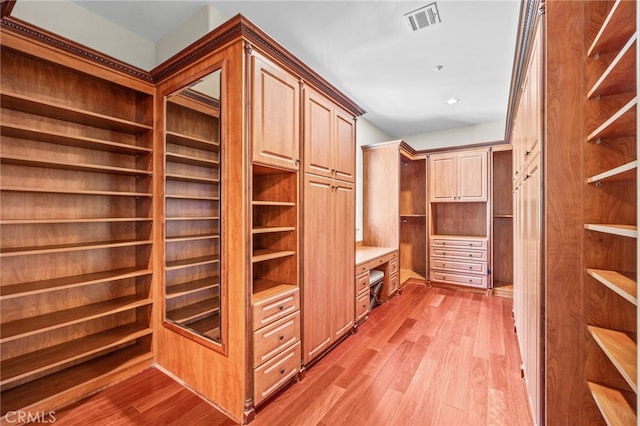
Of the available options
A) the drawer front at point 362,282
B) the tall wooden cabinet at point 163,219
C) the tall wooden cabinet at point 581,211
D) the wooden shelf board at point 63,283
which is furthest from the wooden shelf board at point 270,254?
the tall wooden cabinet at point 581,211

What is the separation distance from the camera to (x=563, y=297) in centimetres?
121

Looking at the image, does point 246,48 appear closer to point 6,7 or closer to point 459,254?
point 6,7

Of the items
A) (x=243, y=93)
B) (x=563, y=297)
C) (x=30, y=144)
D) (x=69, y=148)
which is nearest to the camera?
(x=563, y=297)

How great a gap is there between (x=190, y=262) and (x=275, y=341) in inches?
34.1

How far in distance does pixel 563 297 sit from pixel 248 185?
168 cm

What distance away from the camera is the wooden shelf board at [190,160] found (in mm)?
1887

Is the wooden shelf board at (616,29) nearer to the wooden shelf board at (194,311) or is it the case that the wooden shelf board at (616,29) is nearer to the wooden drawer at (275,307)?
the wooden drawer at (275,307)

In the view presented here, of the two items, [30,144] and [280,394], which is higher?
[30,144]

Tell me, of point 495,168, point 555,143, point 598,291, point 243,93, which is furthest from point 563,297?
point 495,168

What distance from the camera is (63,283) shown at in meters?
1.81

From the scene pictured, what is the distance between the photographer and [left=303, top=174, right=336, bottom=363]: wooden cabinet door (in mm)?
2164

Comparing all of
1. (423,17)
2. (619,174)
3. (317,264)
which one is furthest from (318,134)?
(619,174)

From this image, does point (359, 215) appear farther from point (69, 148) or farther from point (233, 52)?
point (69, 148)

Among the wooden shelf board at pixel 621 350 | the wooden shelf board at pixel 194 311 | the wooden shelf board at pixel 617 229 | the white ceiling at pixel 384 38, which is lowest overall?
the wooden shelf board at pixel 194 311
